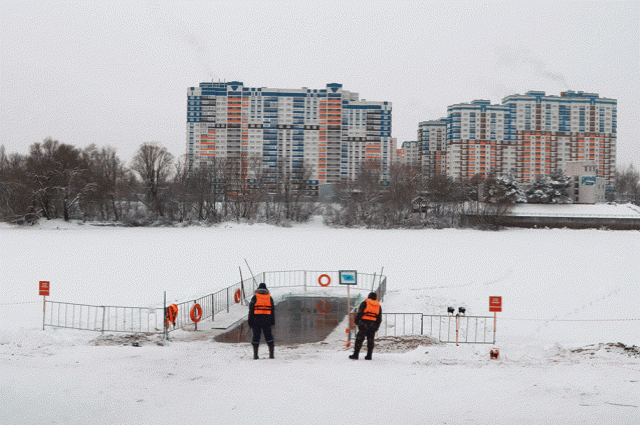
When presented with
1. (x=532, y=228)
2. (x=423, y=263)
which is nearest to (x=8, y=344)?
(x=423, y=263)

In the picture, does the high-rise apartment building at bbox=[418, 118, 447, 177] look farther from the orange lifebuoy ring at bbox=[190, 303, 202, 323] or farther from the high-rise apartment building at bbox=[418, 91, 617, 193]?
the orange lifebuoy ring at bbox=[190, 303, 202, 323]

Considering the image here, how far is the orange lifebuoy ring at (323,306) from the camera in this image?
603 inches

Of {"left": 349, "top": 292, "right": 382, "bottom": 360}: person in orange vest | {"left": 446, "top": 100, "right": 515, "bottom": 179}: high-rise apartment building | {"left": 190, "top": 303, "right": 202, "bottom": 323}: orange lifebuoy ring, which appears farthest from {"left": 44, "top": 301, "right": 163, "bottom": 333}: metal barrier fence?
{"left": 446, "top": 100, "right": 515, "bottom": 179}: high-rise apartment building

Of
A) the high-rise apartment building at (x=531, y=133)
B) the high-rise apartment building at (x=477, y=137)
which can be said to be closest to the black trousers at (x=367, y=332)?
the high-rise apartment building at (x=531, y=133)

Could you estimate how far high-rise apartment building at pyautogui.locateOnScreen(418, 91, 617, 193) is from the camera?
123312 millimetres

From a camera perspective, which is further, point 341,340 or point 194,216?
point 194,216

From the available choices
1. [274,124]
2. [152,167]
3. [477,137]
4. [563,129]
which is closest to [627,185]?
[563,129]

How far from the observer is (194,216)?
249 ft

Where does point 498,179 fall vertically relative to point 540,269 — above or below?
above

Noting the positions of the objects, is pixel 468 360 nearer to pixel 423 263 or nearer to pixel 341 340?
pixel 341 340

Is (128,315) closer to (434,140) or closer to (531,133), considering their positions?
(531,133)

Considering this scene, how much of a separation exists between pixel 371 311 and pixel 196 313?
221 inches

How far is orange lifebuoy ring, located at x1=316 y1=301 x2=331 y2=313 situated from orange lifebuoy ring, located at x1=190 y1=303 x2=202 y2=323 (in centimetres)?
386

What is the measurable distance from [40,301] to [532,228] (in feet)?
215
